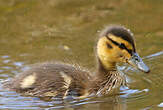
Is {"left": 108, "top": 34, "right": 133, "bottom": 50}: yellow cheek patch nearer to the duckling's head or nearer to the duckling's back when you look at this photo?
the duckling's head

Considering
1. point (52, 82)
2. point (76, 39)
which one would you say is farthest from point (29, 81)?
point (76, 39)

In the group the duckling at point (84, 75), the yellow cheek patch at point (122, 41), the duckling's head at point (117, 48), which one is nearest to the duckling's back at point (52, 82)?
the duckling at point (84, 75)

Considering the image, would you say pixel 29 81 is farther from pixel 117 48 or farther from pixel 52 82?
pixel 117 48

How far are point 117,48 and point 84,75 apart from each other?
1.55 ft

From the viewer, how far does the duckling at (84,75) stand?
455 cm

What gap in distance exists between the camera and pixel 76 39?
6.37 metres

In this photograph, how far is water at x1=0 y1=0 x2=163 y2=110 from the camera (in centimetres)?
443

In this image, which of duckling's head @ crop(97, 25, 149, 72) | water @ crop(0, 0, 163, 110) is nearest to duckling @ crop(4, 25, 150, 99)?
duckling's head @ crop(97, 25, 149, 72)

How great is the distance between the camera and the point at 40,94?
4.60 m

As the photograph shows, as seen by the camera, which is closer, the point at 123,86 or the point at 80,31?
the point at 123,86

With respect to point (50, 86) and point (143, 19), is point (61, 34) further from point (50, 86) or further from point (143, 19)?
point (50, 86)

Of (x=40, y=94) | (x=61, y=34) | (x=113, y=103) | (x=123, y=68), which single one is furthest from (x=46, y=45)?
(x=113, y=103)

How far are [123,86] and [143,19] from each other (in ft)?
8.20

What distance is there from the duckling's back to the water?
90 millimetres
